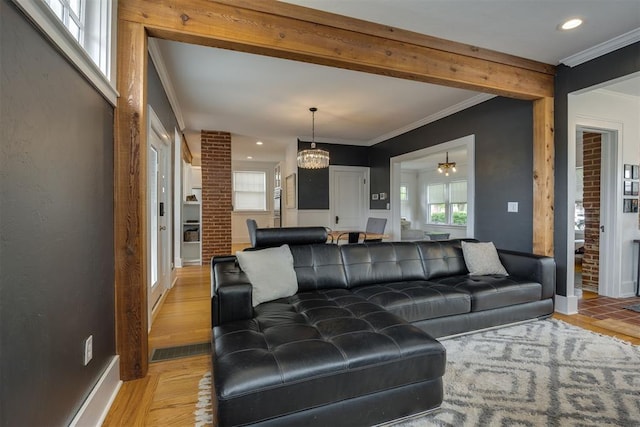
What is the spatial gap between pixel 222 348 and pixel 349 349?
0.61 m

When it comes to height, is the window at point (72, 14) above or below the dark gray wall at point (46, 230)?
above

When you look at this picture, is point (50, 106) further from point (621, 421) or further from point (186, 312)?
point (621, 421)

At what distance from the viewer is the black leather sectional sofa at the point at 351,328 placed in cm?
130

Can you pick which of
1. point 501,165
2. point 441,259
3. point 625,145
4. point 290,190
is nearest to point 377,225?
point 501,165

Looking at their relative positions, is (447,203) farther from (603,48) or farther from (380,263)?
(380,263)

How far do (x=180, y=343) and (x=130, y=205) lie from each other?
1.27 meters

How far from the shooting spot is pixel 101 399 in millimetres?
1621

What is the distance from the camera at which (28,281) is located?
1.04 m

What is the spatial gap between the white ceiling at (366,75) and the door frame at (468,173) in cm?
50

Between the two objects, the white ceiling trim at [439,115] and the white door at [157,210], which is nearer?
the white door at [157,210]

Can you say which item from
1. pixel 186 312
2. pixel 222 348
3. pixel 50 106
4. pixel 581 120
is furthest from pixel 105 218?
pixel 581 120

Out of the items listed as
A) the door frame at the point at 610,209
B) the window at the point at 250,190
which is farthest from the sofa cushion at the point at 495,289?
the window at the point at 250,190

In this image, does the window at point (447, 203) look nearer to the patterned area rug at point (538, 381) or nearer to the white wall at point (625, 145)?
the white wall at point (625, 145)

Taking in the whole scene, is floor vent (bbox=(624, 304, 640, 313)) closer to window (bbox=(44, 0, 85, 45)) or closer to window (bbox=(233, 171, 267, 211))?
window (bbox=(44, 0, 85, 45))
